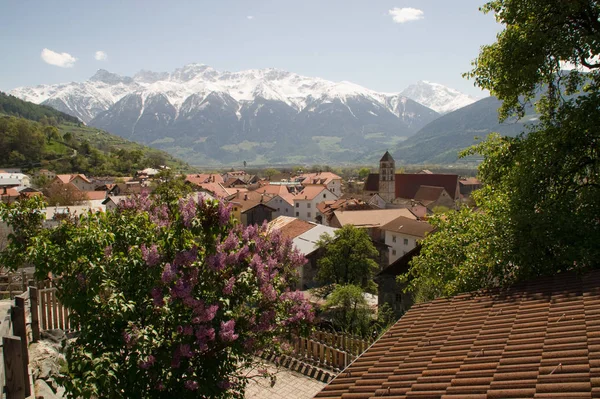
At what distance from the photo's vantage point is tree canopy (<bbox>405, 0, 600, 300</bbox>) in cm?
771

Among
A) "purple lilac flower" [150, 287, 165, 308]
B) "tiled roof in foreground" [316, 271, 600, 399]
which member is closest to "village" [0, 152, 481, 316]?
"purple lilac flower" [150, 287, 165, 308]

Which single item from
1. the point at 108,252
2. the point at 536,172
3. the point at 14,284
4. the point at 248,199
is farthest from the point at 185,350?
the point at 248,199

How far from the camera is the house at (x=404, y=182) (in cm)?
9812

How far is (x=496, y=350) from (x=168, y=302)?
14.9 feet

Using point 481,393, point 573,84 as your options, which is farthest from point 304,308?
point 573,84

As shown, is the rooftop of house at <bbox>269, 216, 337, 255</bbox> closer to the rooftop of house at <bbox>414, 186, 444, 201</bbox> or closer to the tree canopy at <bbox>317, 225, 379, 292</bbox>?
the tree canopy at <bbox>317, 225, 379, 292</bbox>

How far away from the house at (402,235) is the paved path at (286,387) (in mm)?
34602

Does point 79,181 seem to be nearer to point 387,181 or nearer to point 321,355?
point 387,181

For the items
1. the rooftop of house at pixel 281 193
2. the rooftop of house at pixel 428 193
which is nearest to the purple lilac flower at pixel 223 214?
the rooftop of house at pixel 281 193

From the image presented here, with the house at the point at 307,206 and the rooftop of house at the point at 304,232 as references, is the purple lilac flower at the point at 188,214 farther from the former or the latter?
the house at the point at 307,206

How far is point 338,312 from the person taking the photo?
83.7ft

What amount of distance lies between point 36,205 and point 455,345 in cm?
803

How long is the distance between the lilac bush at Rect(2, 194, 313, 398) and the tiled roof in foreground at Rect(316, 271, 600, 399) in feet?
5.57

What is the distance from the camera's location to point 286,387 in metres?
12.3
